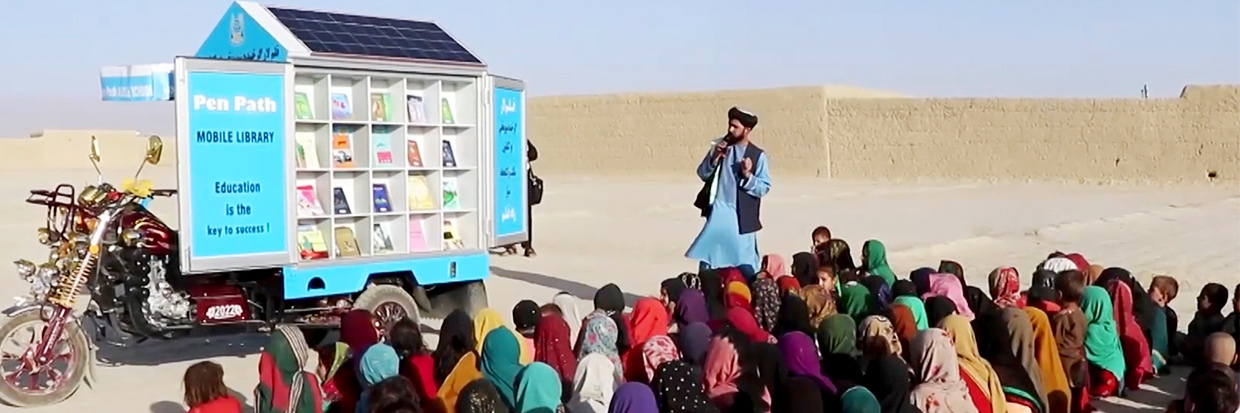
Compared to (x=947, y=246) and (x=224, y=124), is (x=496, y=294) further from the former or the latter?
(x=947, y=246)

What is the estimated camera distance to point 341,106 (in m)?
7.39

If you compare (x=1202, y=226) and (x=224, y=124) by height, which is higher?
(x=224, y=124)

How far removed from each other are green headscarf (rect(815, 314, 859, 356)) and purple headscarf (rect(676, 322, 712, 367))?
1.72 ft

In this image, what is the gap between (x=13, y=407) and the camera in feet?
20.5

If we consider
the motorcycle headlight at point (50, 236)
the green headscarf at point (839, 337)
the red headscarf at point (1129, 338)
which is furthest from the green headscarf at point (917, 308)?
the motorcycle headlight at point (50, 236)

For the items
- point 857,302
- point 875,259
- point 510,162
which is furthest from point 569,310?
point 875,259

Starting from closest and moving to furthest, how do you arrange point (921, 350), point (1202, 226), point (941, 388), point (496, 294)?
point (941, 388) → point (921, 350) → point (496, 294) → point (1202, 226)

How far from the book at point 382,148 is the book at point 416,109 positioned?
7.1 inches

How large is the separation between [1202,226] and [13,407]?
16.0 m

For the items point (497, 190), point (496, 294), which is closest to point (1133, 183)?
point (496, 294)

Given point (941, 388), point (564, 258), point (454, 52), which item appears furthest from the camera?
point (564, 258)

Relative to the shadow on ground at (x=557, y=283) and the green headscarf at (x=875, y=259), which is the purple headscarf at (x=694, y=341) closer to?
the green headscarf at (x=875, y=259)

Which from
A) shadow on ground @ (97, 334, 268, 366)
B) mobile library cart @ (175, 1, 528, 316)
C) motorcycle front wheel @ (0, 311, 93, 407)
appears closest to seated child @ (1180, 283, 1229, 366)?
mobile library cart @ (175, 1, 528, 316)

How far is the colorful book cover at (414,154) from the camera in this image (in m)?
7.78
